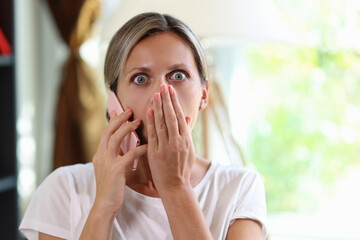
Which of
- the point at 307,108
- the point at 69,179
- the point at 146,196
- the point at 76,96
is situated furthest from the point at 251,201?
the point at 76,96

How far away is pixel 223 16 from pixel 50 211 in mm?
986

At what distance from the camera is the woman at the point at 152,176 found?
124cm

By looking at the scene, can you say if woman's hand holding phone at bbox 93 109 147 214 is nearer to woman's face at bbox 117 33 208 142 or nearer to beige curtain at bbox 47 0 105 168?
woman's face at bbox 117 33 208 142

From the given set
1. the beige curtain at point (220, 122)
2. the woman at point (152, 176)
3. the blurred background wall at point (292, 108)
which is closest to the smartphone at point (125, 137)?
the woman at point (152, 176)

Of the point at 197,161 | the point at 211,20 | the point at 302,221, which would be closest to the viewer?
the point at 197,161

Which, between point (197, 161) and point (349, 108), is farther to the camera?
point (349, 108)

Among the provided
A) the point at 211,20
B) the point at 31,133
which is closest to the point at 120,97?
the point at 211,20

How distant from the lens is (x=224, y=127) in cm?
222

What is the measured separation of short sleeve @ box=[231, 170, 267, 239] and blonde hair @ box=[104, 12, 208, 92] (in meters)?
0.32

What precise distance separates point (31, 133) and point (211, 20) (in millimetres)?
1736

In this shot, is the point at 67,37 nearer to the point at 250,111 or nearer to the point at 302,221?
the point at 250,111

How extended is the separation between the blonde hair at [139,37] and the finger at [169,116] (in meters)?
0.21

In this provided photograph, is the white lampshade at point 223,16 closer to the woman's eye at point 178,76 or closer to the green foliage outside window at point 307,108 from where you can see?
the woman's eye at point 178,76

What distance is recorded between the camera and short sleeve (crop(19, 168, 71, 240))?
133cm
